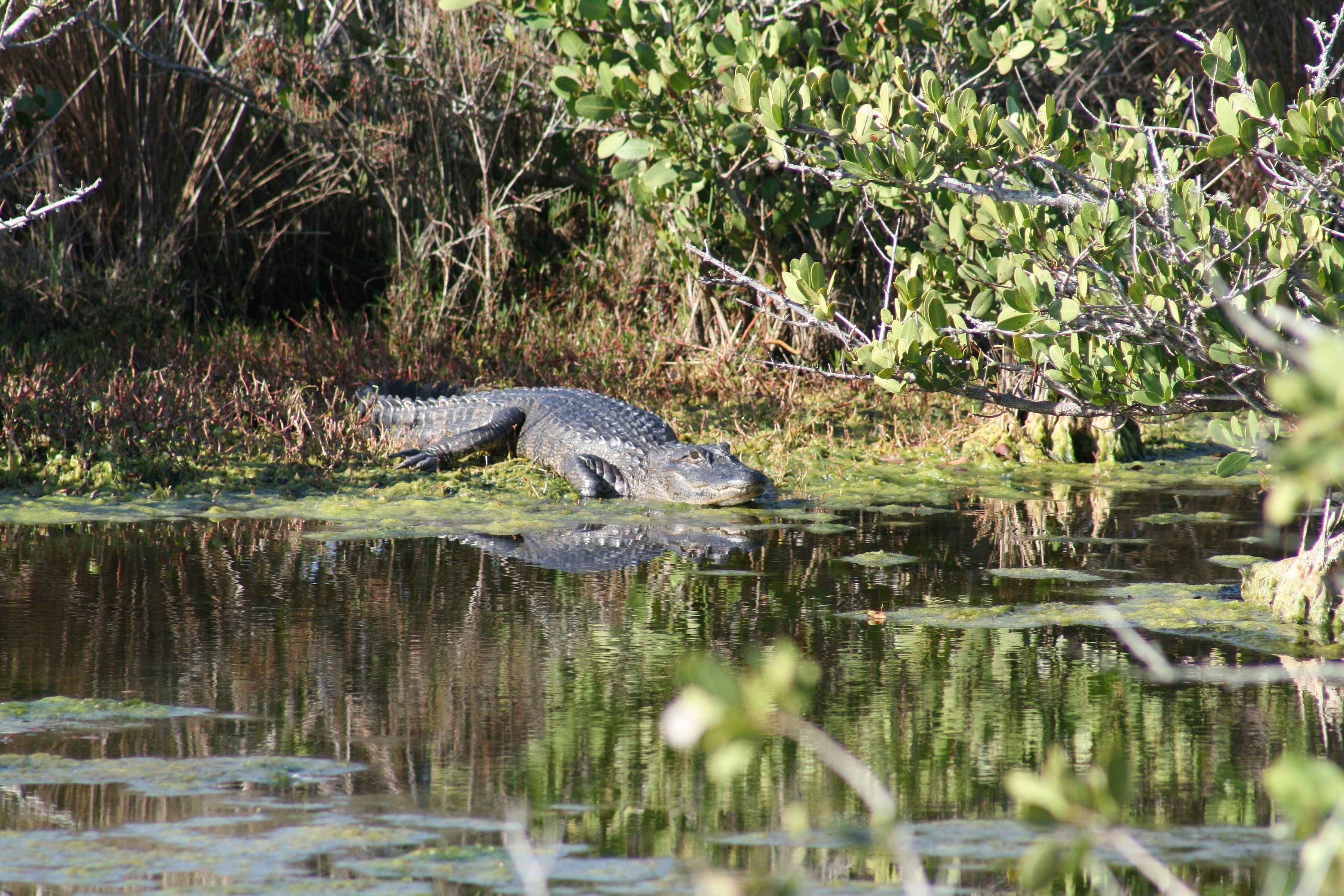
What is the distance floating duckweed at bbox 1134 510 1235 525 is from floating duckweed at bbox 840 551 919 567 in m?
1.27

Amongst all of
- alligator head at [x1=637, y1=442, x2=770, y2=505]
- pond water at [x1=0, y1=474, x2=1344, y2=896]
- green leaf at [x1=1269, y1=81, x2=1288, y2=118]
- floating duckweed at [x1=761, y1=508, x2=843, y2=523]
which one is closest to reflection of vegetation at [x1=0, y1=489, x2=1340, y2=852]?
pond water at [x1=0, y1=474, x2=1344, y2=896]

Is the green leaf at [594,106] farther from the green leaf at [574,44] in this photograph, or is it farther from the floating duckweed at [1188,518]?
the floating duckweed at [1188,518]

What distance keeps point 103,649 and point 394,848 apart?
162 centimetres

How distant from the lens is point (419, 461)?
7.00 meters

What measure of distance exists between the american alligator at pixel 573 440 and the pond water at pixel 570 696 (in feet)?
2.50

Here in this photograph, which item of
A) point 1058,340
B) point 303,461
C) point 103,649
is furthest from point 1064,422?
point 103,649

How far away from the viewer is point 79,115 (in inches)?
372

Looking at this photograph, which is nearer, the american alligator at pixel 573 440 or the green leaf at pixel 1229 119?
the green leaf at pixel 1229 119

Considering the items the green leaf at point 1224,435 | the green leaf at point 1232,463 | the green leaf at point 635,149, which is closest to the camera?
the green leaf at point 1224,435

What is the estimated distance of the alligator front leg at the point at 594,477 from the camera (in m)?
6.49

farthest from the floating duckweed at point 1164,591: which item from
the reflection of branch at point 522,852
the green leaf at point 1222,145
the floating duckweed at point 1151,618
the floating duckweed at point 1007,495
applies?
the reflection of branch at point 522,852

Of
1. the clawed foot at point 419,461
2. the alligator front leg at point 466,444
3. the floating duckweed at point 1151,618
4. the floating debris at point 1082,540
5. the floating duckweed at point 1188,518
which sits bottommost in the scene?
the floating duckweed at point 1151,618

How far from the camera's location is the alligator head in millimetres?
6059

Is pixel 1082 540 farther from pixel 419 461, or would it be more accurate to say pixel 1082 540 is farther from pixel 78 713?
pixel 78 713
